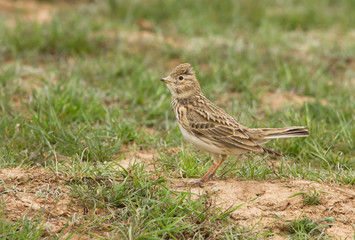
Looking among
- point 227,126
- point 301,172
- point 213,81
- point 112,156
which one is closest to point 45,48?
point 213,81

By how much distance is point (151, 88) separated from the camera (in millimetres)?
9008

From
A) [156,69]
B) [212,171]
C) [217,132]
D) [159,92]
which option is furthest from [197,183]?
[156,69]

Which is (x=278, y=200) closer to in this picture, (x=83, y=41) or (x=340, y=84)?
(x=340, y=84)

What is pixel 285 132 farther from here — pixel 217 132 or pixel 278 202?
pixel 278 202

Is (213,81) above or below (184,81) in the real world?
below

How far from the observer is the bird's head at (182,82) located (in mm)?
6520

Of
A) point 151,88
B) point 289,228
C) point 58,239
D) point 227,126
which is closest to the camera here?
point 58,239

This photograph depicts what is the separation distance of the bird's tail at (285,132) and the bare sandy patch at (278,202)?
19.5 inches

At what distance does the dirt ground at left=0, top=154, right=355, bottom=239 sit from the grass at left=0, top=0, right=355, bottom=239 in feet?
0.57

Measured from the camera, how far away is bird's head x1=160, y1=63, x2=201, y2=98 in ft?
21.4

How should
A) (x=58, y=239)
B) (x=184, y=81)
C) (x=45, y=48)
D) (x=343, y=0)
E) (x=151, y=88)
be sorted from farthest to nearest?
(x=343, y=0), (x=45, y=48), (x=151, y=88), (x=184, y=81), (x=58, y=239)

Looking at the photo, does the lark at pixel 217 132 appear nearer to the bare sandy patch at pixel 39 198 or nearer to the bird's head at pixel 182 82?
the bird's head at pixel 182 82

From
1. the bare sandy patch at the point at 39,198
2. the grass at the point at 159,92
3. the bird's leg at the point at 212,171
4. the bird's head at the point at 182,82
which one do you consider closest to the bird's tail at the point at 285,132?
the grass at the point at 159,92

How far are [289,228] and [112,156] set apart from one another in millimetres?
2574
